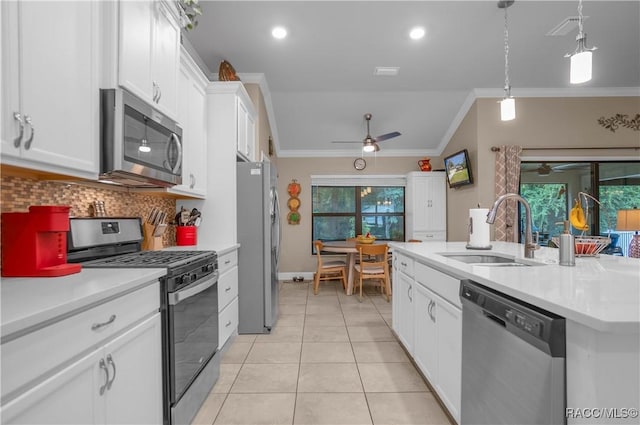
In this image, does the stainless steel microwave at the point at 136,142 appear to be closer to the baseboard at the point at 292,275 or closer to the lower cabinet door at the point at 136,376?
the lower cabinet door at the point at 136,376

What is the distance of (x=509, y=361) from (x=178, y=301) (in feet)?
4.86

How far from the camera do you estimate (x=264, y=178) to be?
10.7 feet

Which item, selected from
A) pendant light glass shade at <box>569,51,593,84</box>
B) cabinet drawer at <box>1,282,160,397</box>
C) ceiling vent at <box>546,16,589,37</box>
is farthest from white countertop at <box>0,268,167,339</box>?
ceiling vent at <box>546,16,589,37</box>

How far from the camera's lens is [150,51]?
1911 mm


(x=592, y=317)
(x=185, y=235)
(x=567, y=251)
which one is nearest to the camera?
(x=592, y=317)

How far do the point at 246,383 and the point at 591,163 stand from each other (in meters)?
5.53

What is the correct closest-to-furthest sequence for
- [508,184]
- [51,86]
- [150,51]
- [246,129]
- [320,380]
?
1. [51,86]
2. [150,51]
3. [320,380]
4. [246,129]
5. [508,184]

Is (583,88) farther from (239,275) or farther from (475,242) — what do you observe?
(239,275)

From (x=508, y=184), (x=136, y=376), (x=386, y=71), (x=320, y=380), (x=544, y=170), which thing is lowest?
(x=320, y=380)

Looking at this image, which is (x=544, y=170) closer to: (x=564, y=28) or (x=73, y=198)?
(x=564, y=28)

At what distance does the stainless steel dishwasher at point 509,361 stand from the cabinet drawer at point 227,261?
6.14ft

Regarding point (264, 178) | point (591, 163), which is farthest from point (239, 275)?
point (591, 163)

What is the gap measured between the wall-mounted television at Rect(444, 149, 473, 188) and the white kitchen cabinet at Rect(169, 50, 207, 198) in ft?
12.3

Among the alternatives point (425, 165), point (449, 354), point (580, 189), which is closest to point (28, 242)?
point (449, 354)
